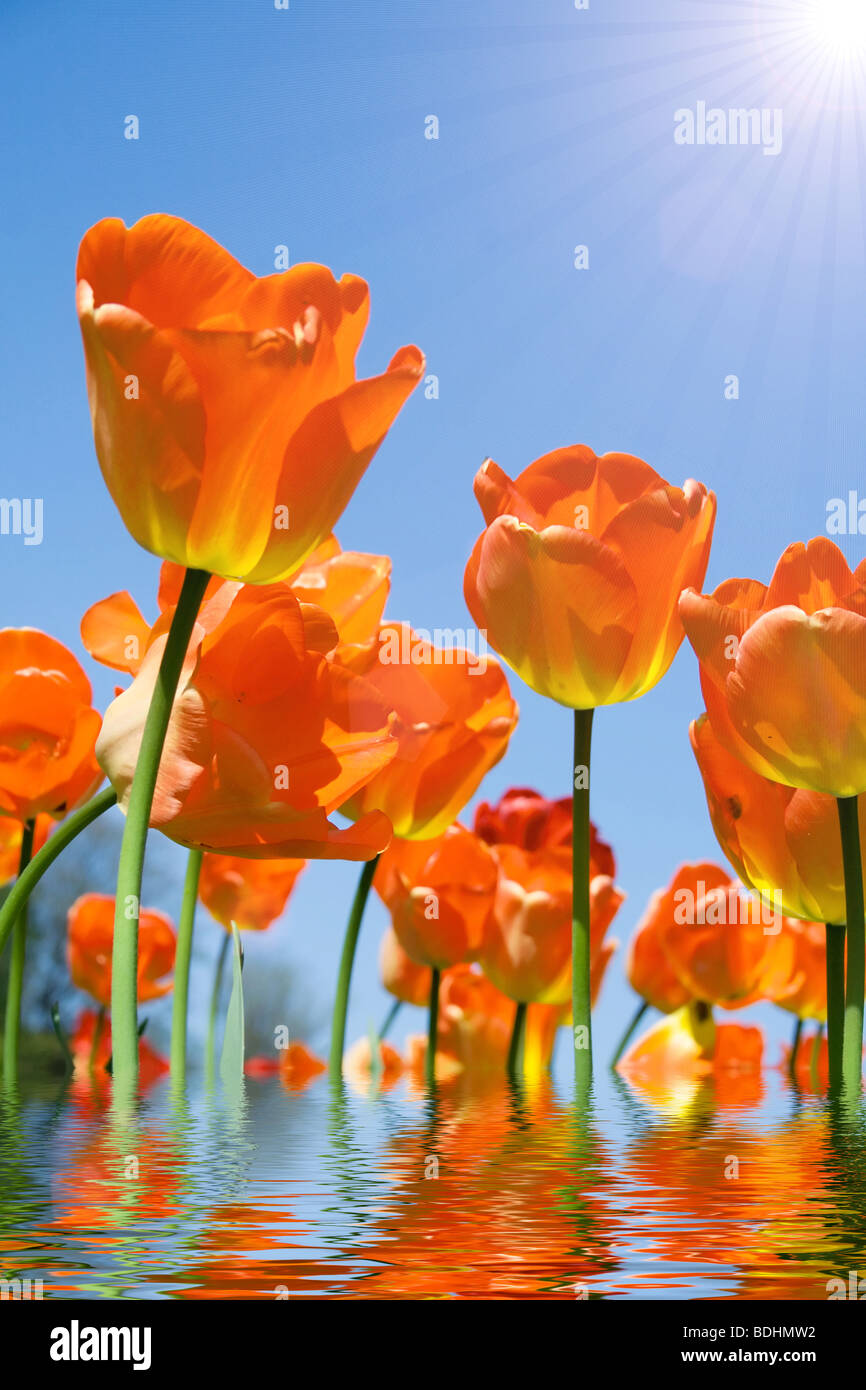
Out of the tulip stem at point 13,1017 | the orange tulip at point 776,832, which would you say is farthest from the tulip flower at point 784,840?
the tulip stem at point 13,1017

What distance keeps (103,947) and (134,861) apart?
0.74 m

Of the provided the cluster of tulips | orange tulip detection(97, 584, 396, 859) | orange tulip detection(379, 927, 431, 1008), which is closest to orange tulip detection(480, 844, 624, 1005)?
the cluster of tulips

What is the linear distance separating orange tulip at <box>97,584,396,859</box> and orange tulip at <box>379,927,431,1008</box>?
0.54 metres

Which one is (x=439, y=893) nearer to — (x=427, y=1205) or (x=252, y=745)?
(x=252, y=745)

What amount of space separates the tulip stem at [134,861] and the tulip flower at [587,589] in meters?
0.24

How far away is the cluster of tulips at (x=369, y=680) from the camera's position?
53cm

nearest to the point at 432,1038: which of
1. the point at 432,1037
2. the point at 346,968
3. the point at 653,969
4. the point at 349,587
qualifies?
the point at 432,1037

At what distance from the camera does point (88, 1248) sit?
0.26 meters

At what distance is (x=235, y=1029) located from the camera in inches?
25.5

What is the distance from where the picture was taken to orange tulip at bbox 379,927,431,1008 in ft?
3.59

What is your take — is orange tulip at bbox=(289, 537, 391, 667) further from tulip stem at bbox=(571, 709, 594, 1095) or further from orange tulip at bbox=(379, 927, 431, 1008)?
orange tulip at bbox=(379, 927, 431, 1008)

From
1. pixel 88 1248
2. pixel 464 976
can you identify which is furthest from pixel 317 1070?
pixel 88 1248
